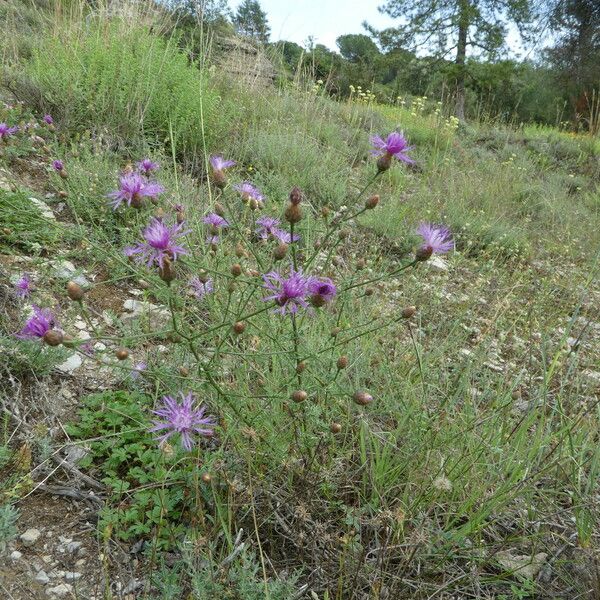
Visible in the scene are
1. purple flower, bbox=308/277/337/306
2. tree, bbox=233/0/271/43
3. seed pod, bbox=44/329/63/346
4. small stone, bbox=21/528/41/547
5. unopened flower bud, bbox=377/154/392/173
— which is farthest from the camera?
tree, bbox=233/0/271/43

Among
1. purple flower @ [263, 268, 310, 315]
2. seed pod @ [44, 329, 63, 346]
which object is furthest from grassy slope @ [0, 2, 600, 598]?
purple flower @ [263, 268, 310, 315]

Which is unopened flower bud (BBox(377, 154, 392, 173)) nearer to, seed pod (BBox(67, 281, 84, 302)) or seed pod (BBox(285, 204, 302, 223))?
seed pod (BBox(285, 204, 302, 223))

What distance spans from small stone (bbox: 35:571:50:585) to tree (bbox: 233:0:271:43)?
5473mm

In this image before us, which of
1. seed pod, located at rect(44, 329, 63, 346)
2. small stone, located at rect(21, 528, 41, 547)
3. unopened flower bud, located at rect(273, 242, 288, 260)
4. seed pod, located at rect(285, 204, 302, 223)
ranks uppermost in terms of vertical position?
seed pod, located at rect(285, 204, 302, 223)

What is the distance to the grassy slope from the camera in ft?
4.44

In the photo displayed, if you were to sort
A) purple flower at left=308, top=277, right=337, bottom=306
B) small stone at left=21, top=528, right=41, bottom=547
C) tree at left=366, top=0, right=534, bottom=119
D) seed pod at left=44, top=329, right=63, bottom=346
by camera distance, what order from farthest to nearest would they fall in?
tree at left=366, top=0, right=534, bottom=119 < small stone at left=21, top=528, right=41, bottom=547 < purple flower at left=308, top=277, right=337, bottom=306 < seed pod at left=44, top=329, right=63, bottom=346

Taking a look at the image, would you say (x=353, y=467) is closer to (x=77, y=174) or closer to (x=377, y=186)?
(x=77, y=174)

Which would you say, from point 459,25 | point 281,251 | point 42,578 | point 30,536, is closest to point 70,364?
point 30,536

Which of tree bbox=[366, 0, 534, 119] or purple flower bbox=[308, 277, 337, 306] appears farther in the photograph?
tree bbox=[366, 0, 534, 119]

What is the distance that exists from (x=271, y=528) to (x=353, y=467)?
337mm

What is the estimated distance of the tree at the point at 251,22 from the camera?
547 centimetres

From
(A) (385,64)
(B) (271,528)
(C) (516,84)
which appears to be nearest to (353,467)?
(B) (271,528)

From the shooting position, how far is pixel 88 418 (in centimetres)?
161

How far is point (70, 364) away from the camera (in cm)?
188
